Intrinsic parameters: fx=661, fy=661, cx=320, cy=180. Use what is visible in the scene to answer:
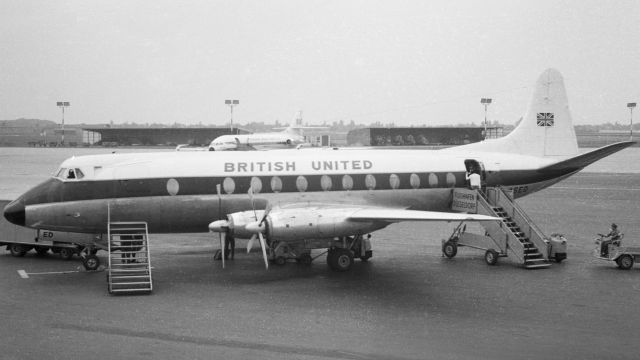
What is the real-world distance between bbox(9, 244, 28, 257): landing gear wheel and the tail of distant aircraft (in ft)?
63.3

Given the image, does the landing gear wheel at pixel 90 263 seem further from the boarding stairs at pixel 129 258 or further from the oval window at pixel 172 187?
the oval window at pixel 172 187

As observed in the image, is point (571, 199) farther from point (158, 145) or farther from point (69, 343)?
point (158, 145)

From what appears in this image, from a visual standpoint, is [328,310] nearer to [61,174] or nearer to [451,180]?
[451,180]

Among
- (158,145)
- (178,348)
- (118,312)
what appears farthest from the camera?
(158,145)

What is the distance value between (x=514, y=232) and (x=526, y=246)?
0.80 m

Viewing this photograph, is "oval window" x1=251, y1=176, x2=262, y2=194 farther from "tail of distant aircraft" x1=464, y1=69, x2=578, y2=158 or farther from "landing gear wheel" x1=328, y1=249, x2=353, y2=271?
"tail of distant aircraft" x1=464, y1=69, x2=578, y2=158

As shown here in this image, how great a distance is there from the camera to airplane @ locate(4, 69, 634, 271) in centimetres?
1969

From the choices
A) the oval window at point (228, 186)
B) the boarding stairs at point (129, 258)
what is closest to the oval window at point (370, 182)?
the oval window at point (228, 186)

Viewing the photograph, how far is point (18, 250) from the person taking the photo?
24219mm

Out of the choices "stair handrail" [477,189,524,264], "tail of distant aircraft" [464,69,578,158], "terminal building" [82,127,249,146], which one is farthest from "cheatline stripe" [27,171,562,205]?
"terminal building" [82,127,249,146]

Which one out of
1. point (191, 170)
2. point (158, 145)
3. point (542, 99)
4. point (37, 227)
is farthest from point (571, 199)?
point (158, 145)

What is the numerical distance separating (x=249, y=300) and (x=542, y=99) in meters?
16.4

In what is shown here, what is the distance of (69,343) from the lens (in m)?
13.8

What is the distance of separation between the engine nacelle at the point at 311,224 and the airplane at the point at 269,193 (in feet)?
0.10
